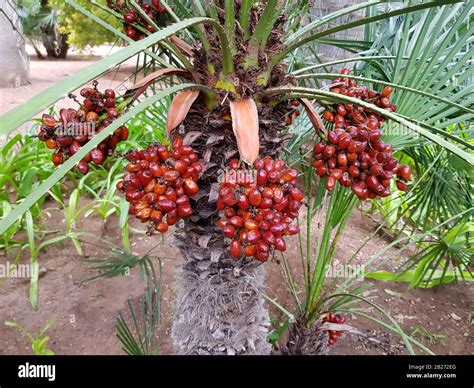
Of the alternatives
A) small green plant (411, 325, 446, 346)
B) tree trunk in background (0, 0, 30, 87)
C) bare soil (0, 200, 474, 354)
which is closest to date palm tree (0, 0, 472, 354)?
bare soil (0, 200, 474, 354)

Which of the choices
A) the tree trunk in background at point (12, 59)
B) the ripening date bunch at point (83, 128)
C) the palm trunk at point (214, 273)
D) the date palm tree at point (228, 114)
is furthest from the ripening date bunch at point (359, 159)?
the tree trunk in background at point (12, 59)

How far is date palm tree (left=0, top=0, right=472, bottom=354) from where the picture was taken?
729 millimetres

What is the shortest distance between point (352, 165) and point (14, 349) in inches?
64.6

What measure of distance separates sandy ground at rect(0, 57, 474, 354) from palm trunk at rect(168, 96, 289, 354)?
45 centimetres

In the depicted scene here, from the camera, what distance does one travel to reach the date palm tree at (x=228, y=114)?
73cm

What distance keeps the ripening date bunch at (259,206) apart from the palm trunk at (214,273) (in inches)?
7.8

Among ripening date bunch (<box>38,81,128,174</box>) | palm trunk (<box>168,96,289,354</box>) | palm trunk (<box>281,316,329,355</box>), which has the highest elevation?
ripening date bunch (<box>38,81,128,174</box>)

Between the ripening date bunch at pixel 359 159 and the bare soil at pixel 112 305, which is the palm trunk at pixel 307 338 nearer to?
the bare soil at pixel 112 305

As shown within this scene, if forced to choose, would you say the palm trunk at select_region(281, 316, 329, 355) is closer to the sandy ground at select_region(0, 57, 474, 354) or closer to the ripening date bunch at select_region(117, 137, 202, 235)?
the sandy ground at select_region(0, 57, 474, 354)

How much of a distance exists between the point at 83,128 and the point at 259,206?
1.30 feet

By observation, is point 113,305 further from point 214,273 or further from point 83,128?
point 83,128

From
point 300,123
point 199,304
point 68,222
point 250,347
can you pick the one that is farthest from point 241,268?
point 68,222

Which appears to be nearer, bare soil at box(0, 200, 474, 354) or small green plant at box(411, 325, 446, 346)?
bare soil at box(0, 200, 474, 354)

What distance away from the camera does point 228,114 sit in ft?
2.72
